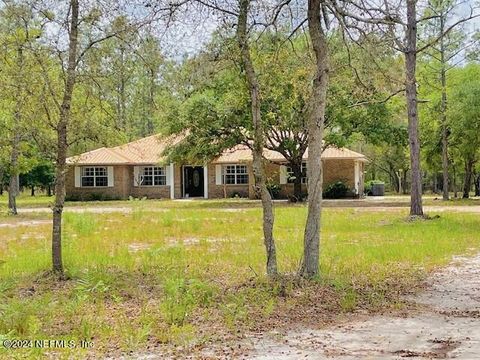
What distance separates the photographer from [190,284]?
7.13 meters

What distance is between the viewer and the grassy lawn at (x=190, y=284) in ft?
18.5

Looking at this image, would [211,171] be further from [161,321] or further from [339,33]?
[161,321]

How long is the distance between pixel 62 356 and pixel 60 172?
160 inches

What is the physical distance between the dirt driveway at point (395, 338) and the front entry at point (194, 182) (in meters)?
31.4

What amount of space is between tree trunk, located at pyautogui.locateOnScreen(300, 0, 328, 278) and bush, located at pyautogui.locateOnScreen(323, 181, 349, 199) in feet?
87.0

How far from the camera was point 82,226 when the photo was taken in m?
15.5

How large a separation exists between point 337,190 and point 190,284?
27702 millimetres

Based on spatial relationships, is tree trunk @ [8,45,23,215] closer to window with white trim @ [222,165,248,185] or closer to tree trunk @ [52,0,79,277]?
tree trunk @ [52,0,79,277]

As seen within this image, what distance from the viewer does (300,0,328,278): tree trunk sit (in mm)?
7844

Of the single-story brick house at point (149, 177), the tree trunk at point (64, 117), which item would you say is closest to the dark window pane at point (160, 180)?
the single-story brick house at point (149, 177)

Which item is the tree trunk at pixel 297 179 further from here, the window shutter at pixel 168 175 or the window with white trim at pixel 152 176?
the window with white trim at pixel 152 176

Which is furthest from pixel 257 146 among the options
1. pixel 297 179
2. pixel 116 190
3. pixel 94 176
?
pixel 94 176

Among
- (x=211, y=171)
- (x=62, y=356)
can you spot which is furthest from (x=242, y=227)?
(x=211, y=171)

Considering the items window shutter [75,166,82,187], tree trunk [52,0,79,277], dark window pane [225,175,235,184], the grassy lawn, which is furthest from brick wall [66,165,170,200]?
tree trunk [52,0,79,277]
